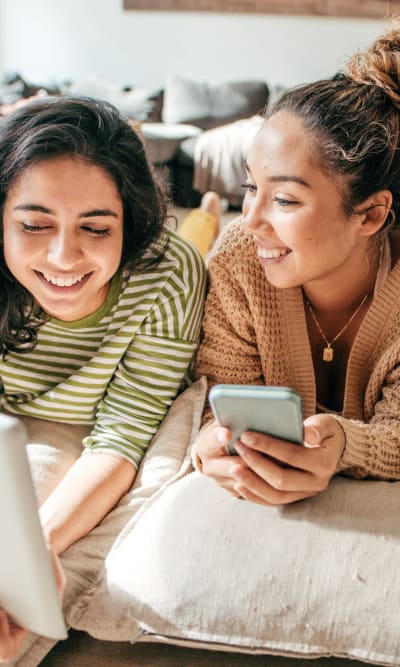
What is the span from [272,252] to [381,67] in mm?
365

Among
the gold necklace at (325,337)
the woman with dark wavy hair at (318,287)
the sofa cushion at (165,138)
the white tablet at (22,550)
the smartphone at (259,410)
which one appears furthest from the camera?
the sofa cushion at (165,138)

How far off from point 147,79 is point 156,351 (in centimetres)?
488

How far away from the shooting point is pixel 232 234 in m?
1.40

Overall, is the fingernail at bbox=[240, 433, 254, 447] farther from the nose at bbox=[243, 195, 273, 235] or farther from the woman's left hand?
the nose at bbox=[243, 195, 273, 235]

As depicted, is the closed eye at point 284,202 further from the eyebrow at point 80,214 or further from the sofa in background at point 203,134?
the sofa in background at point 203,134

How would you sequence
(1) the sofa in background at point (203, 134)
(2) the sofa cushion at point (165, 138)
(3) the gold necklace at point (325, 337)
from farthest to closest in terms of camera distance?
(2) the sofa cushion at point (165, 138) → (1) the sofa in background at point (203, 134) → (3) the gold necklace at point (325, 337)

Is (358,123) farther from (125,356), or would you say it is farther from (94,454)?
(94,454)

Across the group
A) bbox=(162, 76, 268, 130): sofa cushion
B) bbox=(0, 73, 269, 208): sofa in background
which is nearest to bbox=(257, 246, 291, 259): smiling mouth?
bbox=(0, 73, 269, 208): sofa in background

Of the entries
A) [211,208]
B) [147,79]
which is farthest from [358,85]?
[147,79]

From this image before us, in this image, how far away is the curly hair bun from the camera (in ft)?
4.08

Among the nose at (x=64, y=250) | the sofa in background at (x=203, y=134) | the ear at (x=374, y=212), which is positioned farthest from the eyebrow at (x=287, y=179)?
the sofa in background at (x=203, y=134)

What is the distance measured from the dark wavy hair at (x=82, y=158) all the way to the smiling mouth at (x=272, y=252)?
0.20 metres

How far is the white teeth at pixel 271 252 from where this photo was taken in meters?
1.26

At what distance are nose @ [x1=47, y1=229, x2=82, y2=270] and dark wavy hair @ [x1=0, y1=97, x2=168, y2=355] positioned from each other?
0.13 meters
